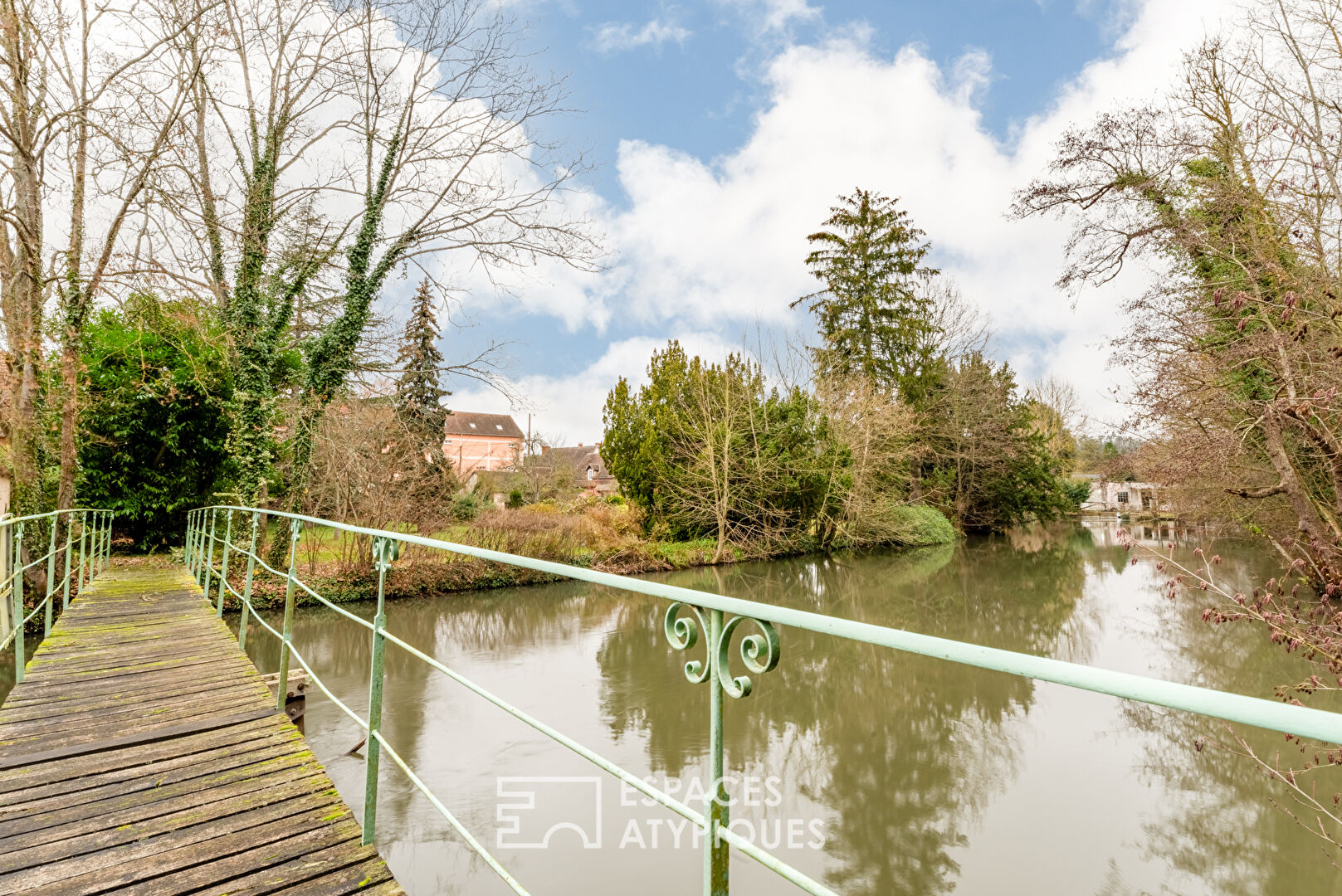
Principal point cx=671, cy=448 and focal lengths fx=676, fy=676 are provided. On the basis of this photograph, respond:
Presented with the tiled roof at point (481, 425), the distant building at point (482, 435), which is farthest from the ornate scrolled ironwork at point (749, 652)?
the tiled roof at point (481, 425)

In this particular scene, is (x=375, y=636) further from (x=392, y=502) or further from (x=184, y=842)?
(x=392, y=502)

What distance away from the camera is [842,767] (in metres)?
5.66

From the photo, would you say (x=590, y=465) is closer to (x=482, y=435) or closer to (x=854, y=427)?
(x=482, y=435)

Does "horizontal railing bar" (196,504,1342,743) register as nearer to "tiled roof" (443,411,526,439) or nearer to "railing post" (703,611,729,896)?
"railing post" (703,611,729,896)

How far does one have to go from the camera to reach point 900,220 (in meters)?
28.3

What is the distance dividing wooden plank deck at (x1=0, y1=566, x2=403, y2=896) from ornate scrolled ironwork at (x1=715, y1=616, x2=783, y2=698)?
1.28m

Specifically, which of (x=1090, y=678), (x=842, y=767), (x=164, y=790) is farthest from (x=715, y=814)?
(x=842, y=767)

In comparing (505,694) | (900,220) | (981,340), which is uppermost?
(900,220)

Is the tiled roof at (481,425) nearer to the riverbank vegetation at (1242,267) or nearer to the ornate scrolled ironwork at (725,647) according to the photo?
the riverbank vegetation at (1242,267)

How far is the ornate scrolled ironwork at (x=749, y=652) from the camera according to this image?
964mm

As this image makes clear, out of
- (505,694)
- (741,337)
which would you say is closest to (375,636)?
(505,694)

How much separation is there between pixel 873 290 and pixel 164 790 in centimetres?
2840

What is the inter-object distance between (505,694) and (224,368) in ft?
30.6

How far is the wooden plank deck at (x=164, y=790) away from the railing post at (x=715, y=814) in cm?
107
